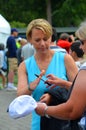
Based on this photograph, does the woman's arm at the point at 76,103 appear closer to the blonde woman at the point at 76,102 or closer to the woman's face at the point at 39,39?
the blonde woman at the point at 76,102

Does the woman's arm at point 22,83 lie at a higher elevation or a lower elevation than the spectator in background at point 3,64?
higher

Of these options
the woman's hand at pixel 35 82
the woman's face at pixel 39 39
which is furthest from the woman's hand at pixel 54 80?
the woman's face at pixel 39 39

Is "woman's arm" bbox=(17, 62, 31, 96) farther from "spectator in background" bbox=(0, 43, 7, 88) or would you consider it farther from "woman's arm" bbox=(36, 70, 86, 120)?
"spectator in background" bbox=(0, 43, 7, 88)

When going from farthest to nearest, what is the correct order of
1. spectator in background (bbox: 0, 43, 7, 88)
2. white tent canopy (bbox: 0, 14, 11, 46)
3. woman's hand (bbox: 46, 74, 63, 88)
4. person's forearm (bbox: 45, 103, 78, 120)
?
white tent canopy (bbox: 0, 14, 11, 46)
spectator in background (bbox: 0, 43, 7, 88)
woman's hand (bbox: 46, 74, 63, 88)
person's forearm (bbox: 45, 103, 78, 120)

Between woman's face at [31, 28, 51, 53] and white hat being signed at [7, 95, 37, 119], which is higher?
woman's face at [31, 28, 51, 53]

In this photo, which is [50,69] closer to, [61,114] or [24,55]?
[61,114]

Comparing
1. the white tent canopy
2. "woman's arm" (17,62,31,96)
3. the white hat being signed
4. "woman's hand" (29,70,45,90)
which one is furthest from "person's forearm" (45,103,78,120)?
the white tent canopy

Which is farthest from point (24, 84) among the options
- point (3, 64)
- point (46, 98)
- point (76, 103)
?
point (3, 64)

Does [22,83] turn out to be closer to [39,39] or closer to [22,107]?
[39,39]

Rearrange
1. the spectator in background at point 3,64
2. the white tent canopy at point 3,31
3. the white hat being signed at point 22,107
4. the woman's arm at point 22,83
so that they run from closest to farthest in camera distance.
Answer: the white hat being signed at point 22,107
the woman's arm at point 22,83
the spectator in background at point 3,64
the white tent canopy at point 3,31

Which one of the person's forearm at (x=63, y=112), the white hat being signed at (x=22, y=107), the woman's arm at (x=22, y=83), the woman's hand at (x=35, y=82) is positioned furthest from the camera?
the woman's arm at (x=22, y=83)

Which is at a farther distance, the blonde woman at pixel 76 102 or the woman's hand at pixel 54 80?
the woman's hand at pixel 54 80

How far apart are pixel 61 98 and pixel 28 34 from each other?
0.64 metres

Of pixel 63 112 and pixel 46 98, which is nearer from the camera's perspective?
pixel 63 112
